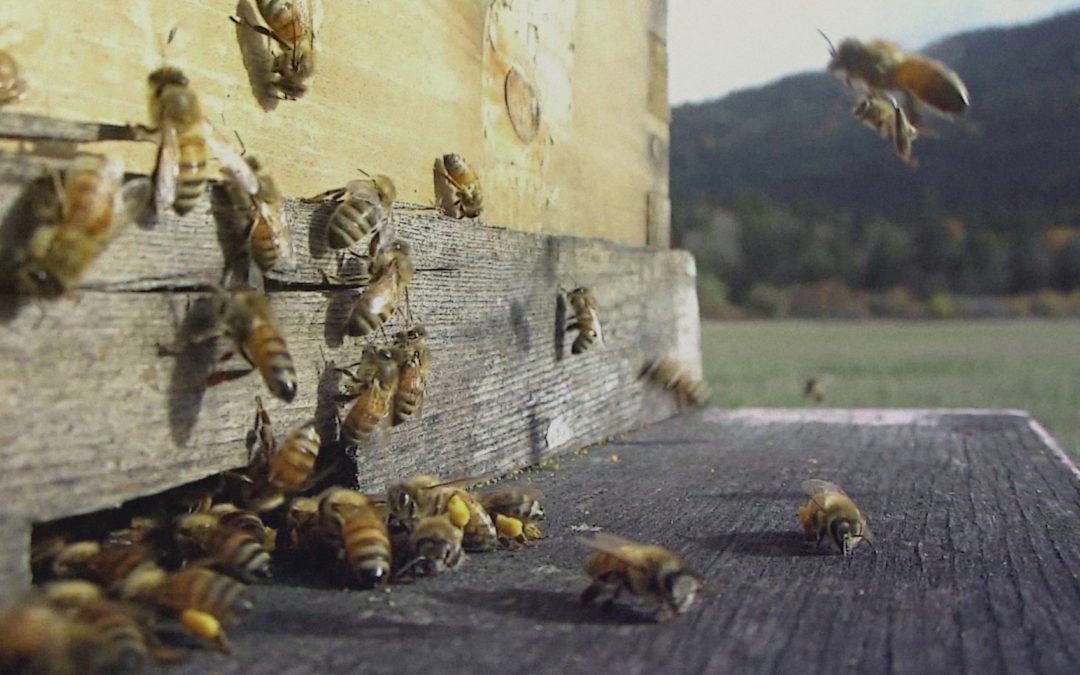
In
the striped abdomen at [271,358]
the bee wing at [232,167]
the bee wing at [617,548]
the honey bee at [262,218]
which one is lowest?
the bee wing at [617,548]

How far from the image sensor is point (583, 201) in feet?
12.0

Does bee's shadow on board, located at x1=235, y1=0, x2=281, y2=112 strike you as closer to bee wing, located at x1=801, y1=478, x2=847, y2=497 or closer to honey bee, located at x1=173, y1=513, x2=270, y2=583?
honey bee, located at x1=173, y1=513, x2=270, y2=583

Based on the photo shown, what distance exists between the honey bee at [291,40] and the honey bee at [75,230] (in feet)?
1.97

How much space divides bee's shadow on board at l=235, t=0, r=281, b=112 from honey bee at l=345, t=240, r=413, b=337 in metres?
0.40

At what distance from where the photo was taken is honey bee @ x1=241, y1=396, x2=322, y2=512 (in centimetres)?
174

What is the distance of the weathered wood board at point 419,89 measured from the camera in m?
1.66

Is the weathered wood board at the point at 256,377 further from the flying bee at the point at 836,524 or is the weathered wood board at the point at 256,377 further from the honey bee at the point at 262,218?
the flying bee at the point at 836,524

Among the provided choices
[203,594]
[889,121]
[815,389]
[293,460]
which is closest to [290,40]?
[293,460]

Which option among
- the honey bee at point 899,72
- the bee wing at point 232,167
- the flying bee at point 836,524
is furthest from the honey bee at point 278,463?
the honey bee at point 899,72

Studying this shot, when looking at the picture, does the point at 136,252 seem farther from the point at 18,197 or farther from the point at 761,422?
the point at 761,422

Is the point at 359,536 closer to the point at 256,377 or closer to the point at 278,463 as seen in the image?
the point at 278,463

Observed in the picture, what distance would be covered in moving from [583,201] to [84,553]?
7.95ft

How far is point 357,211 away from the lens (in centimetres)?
197

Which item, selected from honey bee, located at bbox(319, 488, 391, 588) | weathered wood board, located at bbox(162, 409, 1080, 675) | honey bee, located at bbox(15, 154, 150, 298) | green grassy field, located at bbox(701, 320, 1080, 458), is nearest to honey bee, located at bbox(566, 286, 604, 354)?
weathered wood board, located at bbox(162, 409, 1080, 675)
